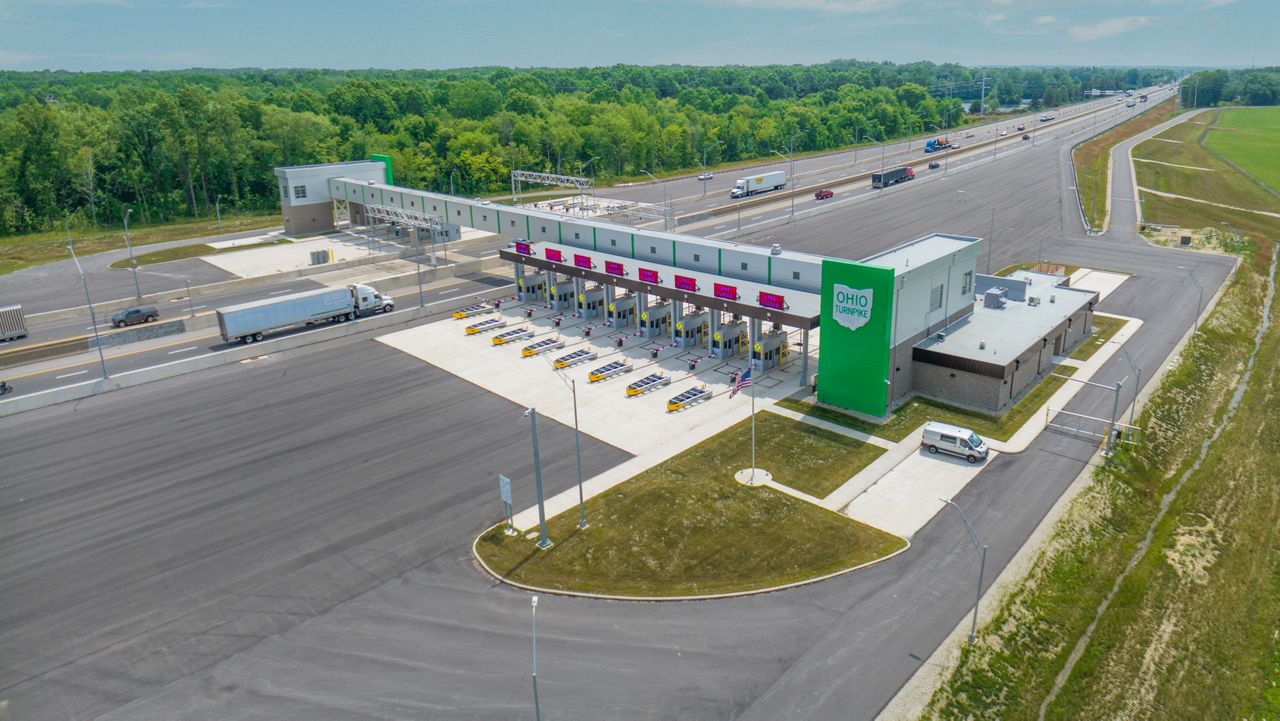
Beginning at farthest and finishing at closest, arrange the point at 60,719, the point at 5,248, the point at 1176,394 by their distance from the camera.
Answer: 1. the point at 5,248
2. the point at 1176,394
3. the point at 60,719

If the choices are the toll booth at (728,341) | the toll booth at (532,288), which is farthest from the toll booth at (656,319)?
the toll booth at (532,288)

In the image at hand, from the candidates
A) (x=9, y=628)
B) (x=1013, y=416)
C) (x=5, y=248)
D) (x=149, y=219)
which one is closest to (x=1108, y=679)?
(x=1013, y=416)

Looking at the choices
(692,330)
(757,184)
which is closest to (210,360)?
(692,330)

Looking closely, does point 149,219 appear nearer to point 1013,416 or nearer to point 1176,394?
point 1013,416

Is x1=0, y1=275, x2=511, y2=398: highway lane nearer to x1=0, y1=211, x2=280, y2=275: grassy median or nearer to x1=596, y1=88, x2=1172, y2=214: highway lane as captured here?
x1=0, y1=211, x2=280, y2=275: grassy median

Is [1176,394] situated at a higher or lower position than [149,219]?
lower

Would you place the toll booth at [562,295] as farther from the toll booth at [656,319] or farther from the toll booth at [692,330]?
the toll booth at [692,330]

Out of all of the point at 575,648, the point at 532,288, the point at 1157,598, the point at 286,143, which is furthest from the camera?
the point at 286,143

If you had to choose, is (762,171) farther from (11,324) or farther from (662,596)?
(662,596)
